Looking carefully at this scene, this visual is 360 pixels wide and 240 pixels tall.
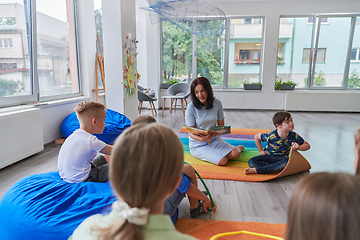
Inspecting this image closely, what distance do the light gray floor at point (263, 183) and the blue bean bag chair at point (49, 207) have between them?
0.67m

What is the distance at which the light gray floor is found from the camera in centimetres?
190

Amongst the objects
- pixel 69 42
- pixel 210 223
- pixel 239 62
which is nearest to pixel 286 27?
pixel 239 62

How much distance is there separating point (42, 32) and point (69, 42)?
79cm

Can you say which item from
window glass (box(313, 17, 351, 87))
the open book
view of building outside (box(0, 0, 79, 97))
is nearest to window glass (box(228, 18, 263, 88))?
window glass (box(313, 17, 351, 87))

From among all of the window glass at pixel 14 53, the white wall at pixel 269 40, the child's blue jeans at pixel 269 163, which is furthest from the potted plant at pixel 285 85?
the window glass at pixel 14 53

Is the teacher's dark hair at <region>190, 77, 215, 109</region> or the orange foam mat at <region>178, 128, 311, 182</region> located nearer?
the orange foam mat at <region>178, 128, 311, 182</region>

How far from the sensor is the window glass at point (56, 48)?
3922mm

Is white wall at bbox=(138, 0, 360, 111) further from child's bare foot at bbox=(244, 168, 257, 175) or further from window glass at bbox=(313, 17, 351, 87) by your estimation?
child's bare foot at bbox=(244, 168, 257, 175)

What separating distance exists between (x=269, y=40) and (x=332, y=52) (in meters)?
1.99

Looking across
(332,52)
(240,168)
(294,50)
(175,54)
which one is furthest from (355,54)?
(240,168)

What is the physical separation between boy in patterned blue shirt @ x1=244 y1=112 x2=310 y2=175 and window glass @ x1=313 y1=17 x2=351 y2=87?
586 cm

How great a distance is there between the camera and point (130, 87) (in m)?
4.60

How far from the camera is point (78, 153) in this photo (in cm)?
168

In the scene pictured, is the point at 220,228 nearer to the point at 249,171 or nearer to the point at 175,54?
the point at 249,171
